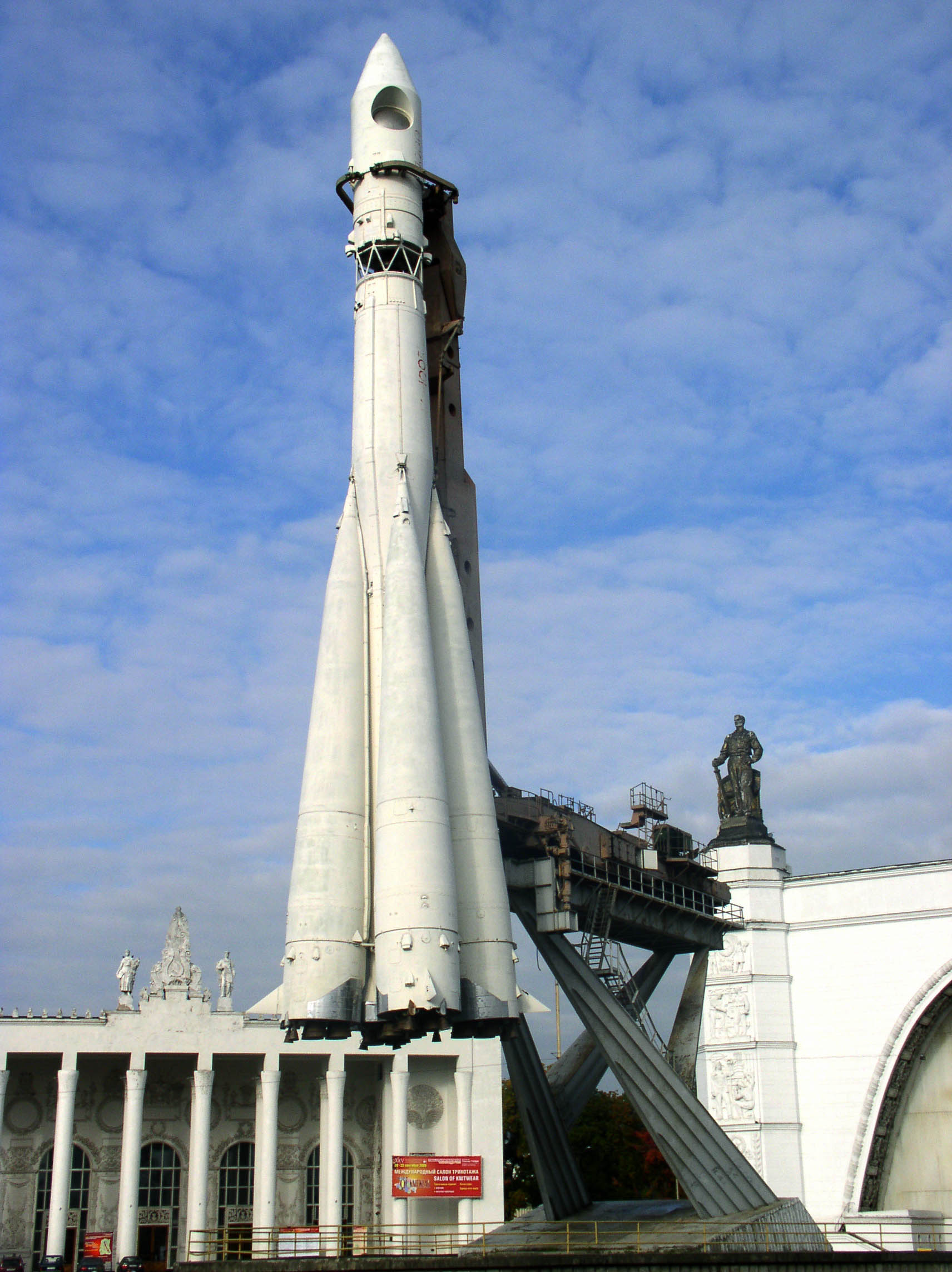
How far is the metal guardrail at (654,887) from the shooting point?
2738cm

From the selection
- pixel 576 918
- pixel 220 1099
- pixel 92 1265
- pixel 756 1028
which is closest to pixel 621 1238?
pixel 576 918

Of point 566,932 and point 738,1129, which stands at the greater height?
point 566,932

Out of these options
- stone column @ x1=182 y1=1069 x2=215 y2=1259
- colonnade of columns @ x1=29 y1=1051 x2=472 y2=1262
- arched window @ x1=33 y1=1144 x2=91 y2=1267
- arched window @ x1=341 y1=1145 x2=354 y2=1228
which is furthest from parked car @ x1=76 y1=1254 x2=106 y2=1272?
arched window @ x1=341 y1=1145 x2=354 y2=1228

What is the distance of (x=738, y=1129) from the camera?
33312 millimetres

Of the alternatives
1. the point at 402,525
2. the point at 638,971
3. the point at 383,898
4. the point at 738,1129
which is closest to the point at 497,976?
the point at 383,898

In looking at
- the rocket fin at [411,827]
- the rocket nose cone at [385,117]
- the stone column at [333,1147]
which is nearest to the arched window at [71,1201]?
Result: the stone column at [333,1147]

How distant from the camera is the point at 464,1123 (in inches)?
1436

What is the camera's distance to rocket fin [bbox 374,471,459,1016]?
2002 cm

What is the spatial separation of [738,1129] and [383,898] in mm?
17364

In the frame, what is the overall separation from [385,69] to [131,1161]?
28057 mm

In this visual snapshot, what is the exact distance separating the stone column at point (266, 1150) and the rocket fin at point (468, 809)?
54.3 ft

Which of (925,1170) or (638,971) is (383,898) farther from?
(925,1170)

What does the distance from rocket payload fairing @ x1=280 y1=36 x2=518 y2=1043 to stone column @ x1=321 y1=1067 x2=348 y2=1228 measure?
53.8 feet

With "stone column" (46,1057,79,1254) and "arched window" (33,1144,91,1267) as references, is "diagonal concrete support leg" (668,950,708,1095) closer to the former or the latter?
"stone column" (46,1057,79,1254)
